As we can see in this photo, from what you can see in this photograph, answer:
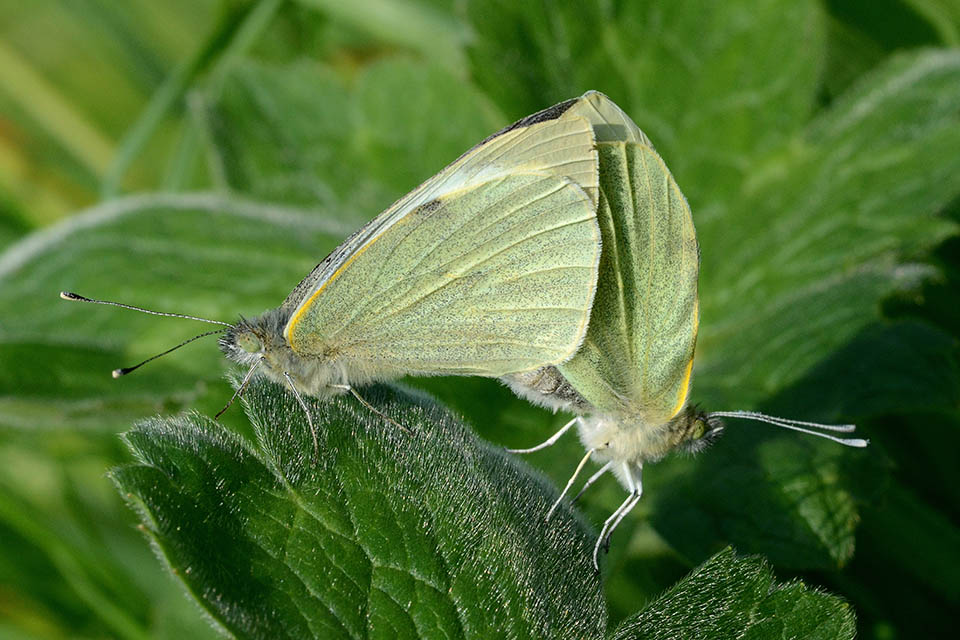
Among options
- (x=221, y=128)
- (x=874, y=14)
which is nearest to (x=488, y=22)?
(x=221, y=128)

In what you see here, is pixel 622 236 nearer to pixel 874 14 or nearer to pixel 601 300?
pixel 601 300

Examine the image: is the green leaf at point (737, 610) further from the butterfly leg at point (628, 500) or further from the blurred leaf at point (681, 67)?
the blurred leaf at point (681, 67)

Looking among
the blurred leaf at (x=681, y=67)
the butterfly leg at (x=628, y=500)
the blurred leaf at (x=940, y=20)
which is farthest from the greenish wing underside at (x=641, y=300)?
the blurred leaf at (x=940, y=20)

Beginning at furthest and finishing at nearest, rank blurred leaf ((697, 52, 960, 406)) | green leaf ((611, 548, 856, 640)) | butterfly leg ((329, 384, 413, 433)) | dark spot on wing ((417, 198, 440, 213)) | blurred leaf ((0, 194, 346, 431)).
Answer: blurred leaf ((0, 194, 346, 431))
blurred leaf ((697, 52, 960, 406))
dark spot on wing ((417, 198, 440, 213))
butterfly leg ((329, 384, 413, 433))
green leaf ((611, 548, 856, 640))

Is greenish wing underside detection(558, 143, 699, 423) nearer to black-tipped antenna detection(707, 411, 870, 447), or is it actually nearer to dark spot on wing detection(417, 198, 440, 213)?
black-tipped antenna detection(707, 411, 870, 447)

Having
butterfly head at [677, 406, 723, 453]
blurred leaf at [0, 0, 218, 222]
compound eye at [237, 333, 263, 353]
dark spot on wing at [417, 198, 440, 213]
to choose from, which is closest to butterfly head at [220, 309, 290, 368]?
compound eye at [237, 333, 263, 353]

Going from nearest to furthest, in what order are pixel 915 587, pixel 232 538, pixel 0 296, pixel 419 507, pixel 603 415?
pixel 232 538, pixel 419 507, pixel 603 415, pixel 915 587, pixel 0 296
